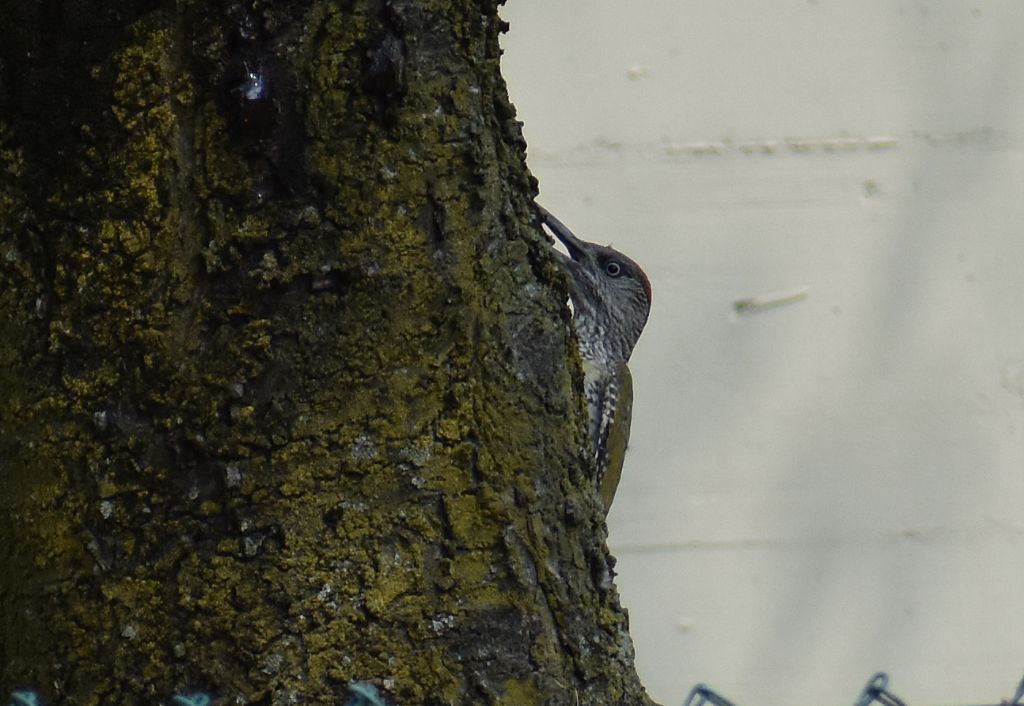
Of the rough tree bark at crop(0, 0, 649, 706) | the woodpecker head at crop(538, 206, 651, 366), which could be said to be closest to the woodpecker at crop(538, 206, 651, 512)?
the woodpecker head at crop(538, 206, 651, 366)

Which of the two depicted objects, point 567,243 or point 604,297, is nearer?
point 567,243

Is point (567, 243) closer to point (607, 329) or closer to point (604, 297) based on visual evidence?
point (604, 297)

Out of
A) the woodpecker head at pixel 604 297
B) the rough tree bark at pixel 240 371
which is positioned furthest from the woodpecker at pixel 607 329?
the rough tree bark at pixel 240 371

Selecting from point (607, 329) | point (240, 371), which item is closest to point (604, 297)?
point (607, 329)

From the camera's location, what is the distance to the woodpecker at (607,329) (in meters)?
3.97

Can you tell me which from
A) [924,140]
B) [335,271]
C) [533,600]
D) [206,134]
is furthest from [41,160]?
[924,140]

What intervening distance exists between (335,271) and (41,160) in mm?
368

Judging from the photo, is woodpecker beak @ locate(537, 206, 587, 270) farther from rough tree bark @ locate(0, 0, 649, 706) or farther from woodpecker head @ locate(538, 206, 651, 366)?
rough tree bark @ locate(0, 0, 649, 706)

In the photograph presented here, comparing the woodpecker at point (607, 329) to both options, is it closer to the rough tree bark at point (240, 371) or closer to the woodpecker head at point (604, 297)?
the woodpecker head at point (604, 297)

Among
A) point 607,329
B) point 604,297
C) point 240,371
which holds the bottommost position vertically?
point 607,329

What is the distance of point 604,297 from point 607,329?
121 millimetres

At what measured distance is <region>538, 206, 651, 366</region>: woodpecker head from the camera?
156 inches

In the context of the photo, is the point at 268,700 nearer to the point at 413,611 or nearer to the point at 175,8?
the point at 413,611

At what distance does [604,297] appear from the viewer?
4.14m
